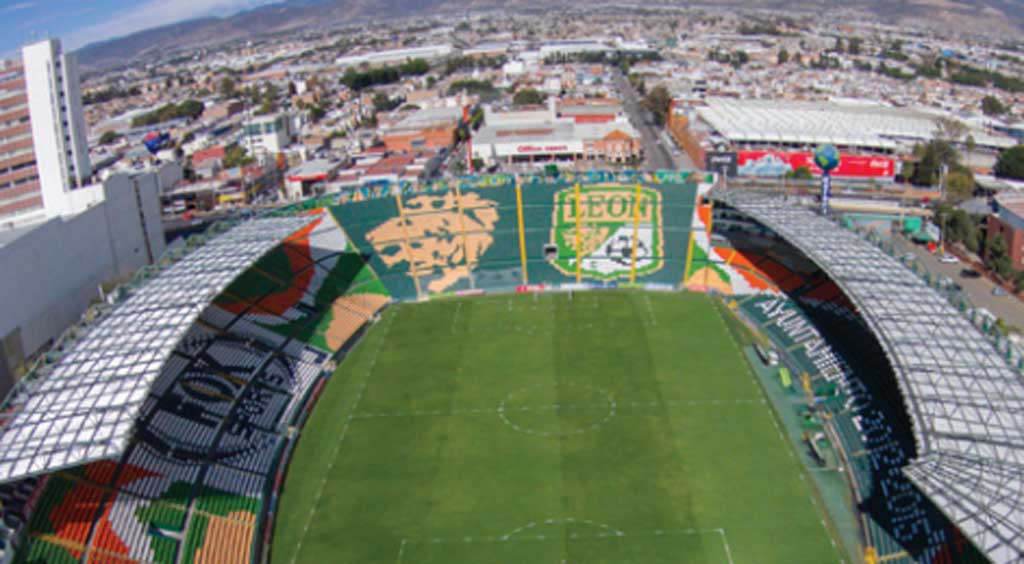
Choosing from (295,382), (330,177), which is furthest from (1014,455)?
(330,177)

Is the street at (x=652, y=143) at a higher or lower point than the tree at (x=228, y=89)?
lower

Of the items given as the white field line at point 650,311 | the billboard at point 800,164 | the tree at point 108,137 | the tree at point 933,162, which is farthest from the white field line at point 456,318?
the tree at point 108,137

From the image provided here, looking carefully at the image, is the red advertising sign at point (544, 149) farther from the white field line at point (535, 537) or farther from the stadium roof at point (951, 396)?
A: the white field line at point (535, 537)

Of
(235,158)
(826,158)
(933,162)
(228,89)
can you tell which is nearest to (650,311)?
(826,158)

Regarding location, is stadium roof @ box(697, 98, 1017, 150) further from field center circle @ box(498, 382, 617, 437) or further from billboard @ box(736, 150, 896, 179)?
field center circle @ box(498, 382, 617, 437)

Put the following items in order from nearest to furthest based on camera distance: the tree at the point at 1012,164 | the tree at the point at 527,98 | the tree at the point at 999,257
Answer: the tree at the point at 999,257 < the tree at the point at 1012,164 < the tree at the point at 527,98

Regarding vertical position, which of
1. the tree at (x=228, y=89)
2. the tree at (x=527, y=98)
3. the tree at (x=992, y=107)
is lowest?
the tree at (x=992, y=107)

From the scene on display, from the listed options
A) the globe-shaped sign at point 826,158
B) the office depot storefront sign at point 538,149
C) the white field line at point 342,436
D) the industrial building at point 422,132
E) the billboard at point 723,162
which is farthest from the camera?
the industrial building at point 422,132
